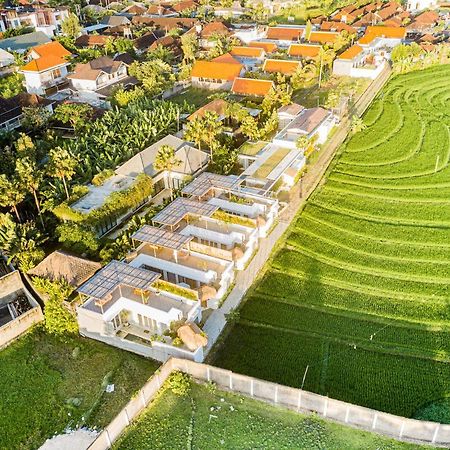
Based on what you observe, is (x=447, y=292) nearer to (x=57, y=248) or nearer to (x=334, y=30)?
(x=57, y=248)

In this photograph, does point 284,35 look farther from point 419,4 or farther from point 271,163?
point 271,163

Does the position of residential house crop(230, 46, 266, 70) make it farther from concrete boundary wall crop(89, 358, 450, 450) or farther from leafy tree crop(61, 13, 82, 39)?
concrete boundary wall crop(89, 358, 450, 450)

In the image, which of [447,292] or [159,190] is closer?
[447,292]

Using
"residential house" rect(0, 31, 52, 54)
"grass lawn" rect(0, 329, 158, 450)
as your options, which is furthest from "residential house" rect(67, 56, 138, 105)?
"grass lawn" rect(0, 329, 158, 450)

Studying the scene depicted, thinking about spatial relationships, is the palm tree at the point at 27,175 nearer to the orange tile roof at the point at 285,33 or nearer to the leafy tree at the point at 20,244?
the leafy tree at the point at 20,244

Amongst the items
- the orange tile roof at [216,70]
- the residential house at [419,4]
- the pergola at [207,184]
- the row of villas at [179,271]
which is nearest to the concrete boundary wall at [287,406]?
the row of villas at [179,271]

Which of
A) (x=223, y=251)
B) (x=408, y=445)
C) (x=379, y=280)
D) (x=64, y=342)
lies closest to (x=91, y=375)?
(x=64, y=342)
